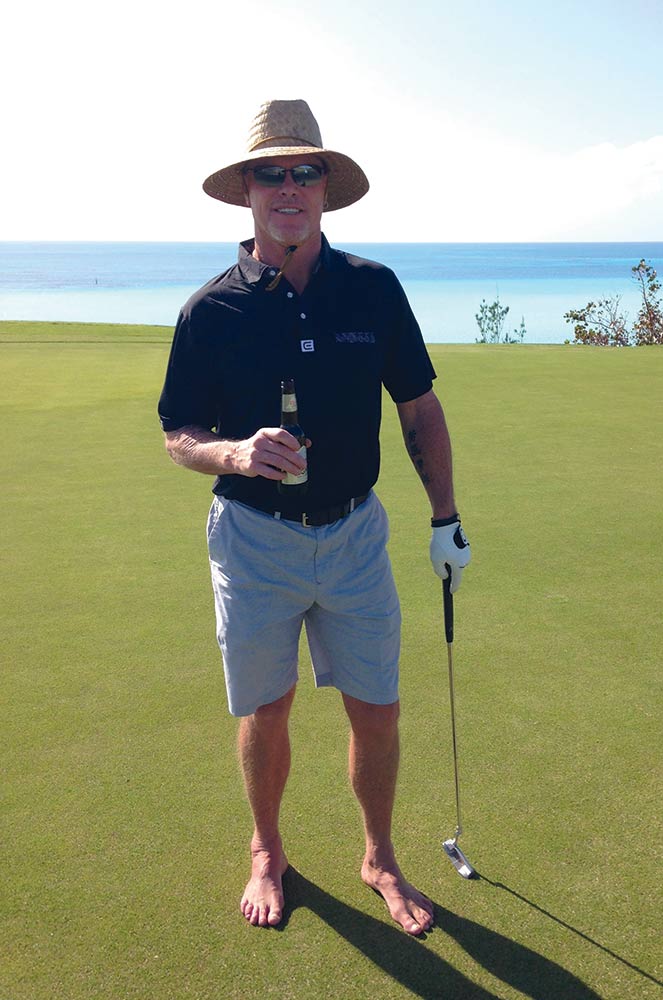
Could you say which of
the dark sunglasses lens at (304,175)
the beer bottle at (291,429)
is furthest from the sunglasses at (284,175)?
the beer bottle at (291,429)

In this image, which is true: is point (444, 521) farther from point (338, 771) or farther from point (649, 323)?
point (649, 323)

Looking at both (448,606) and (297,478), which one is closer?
(297,478)

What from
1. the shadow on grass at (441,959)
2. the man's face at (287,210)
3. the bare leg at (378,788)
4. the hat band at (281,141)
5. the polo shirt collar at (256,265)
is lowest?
the shadow on grass at (441,959)

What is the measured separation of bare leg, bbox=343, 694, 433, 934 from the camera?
229cm

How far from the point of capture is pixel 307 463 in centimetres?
232

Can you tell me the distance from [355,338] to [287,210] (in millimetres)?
359

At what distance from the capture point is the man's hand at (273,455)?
82.2 inches

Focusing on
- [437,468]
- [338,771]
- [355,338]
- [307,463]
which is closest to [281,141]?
[355,338]

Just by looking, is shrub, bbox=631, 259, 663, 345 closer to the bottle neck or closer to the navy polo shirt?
the navy polo shirt

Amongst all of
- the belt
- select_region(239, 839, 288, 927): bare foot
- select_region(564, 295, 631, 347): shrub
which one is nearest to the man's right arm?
the belt

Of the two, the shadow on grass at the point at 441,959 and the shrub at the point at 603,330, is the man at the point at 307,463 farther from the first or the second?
the shrub at the point at 603,330

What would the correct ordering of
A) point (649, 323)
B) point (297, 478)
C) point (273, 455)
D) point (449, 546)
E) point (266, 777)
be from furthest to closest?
point (649, 323), point (449, 546), point (266, 777), point (297, 478), point (273, 455)

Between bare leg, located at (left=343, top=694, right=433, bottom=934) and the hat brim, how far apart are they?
4.59ft

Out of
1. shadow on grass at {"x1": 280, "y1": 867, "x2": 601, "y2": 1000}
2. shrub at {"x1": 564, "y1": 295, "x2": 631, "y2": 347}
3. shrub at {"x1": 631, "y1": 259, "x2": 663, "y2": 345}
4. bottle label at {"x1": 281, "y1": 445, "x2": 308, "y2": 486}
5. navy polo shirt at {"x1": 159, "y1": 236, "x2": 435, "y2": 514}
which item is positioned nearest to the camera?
shadow on grass at {"x1": 280, "y1": 867, "x2": 601, "y2": 1000}
